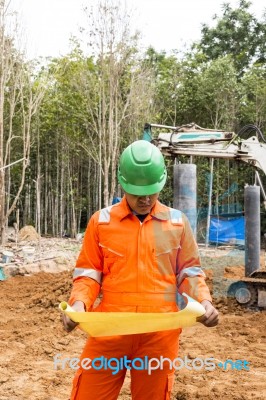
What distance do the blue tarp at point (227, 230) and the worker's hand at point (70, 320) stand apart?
44.0 ft

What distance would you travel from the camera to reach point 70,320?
1.92 meters

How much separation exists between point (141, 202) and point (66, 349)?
3.67 m

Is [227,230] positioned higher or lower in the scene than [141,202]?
lower

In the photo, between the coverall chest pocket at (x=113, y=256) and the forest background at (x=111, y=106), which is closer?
the coverall chest pocket at (x=113, y=256)

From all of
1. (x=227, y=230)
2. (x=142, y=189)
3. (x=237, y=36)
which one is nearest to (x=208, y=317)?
(x=142, y=189)

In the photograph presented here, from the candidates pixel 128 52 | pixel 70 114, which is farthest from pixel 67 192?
pixel 128 52

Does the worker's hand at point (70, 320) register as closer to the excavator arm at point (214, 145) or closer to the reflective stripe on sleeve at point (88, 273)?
the reflective stripe on sleeve at point (88, 273)

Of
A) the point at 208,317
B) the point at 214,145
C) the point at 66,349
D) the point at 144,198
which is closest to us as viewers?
the point at 208,317

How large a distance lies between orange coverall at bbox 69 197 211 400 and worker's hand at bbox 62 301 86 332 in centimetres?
3

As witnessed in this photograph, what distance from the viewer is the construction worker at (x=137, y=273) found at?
2.04 meters

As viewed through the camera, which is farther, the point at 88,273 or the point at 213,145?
the point at 213,145

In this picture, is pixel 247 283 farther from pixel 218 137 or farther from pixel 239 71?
pixel 239 71

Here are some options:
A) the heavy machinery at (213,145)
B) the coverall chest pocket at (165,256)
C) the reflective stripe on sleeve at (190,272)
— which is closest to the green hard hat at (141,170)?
the coverall chest pocket at (165,256)

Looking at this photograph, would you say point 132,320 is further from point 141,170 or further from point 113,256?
point 141,170
